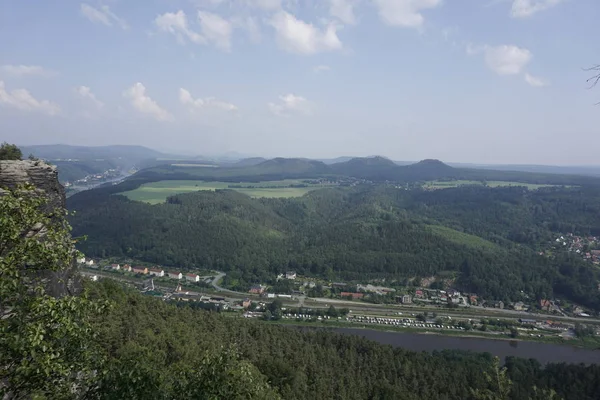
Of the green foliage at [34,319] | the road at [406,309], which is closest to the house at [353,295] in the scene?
the road at [406,309]

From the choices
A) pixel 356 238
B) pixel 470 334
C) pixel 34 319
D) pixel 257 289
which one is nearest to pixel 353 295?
pixel 257 289

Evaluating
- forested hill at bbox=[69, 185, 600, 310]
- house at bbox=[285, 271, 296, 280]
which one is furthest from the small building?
house at bbox=[285, 271, 296, 280]

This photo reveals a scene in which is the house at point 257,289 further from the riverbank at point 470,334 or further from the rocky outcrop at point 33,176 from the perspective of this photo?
the rocky outcrop at point 33,176

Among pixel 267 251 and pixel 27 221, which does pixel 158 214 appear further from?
pixel 27 221

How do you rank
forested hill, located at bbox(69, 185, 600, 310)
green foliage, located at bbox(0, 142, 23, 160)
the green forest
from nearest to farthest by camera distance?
the green forest < green foliage, located at bbox(0, 142, 23, 160) < forested hill, located at bbox(69, 185, 600, 310)

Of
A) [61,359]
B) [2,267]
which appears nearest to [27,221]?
[2,267]

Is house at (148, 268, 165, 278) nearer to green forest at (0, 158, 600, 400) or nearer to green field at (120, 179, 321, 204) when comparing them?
green forest at (0, 158, 600, 400)
